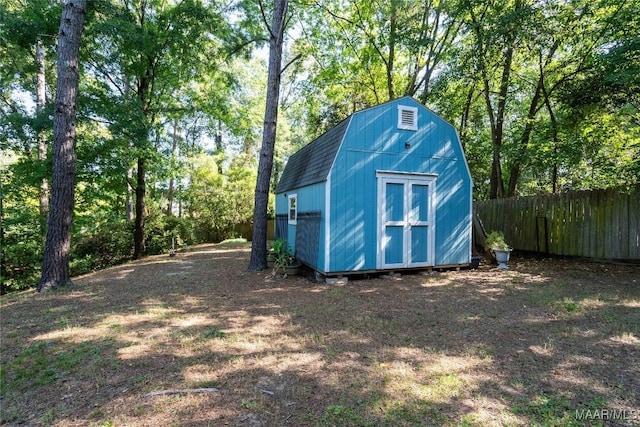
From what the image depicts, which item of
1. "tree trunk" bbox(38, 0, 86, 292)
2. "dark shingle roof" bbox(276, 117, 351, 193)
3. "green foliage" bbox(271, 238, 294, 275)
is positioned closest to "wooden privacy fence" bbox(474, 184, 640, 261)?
"dark shingle roof" bbox(276, 117, 351, 193)

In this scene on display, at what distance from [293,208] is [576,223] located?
775 cm

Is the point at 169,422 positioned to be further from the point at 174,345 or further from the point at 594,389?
the point at 594,389

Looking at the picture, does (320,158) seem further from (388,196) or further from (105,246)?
(105,246)

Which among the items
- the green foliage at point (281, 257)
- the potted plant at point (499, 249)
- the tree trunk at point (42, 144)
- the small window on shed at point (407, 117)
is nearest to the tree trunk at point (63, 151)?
the green foliage at point (281, 257)

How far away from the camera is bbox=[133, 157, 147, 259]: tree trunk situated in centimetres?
1117

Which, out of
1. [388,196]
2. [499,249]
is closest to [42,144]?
[388,196]

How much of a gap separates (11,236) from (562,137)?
17684 millimetres

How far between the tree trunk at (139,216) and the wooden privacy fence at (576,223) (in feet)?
41.9

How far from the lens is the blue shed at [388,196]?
6520mm

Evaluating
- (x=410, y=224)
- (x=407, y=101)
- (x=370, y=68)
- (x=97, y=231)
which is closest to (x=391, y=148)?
(x=407, y=101)

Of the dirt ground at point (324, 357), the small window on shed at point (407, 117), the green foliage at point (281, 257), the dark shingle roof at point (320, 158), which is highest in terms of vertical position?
the small window on shed at point (407, 117)

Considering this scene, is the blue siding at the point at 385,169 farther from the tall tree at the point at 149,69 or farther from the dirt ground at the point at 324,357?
the tall tree at the point at 149,69

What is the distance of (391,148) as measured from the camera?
22.7 feet

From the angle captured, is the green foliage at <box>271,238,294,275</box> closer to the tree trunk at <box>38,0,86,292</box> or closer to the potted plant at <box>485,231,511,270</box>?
the tree trunk at <box>38,0,86,292</box>
